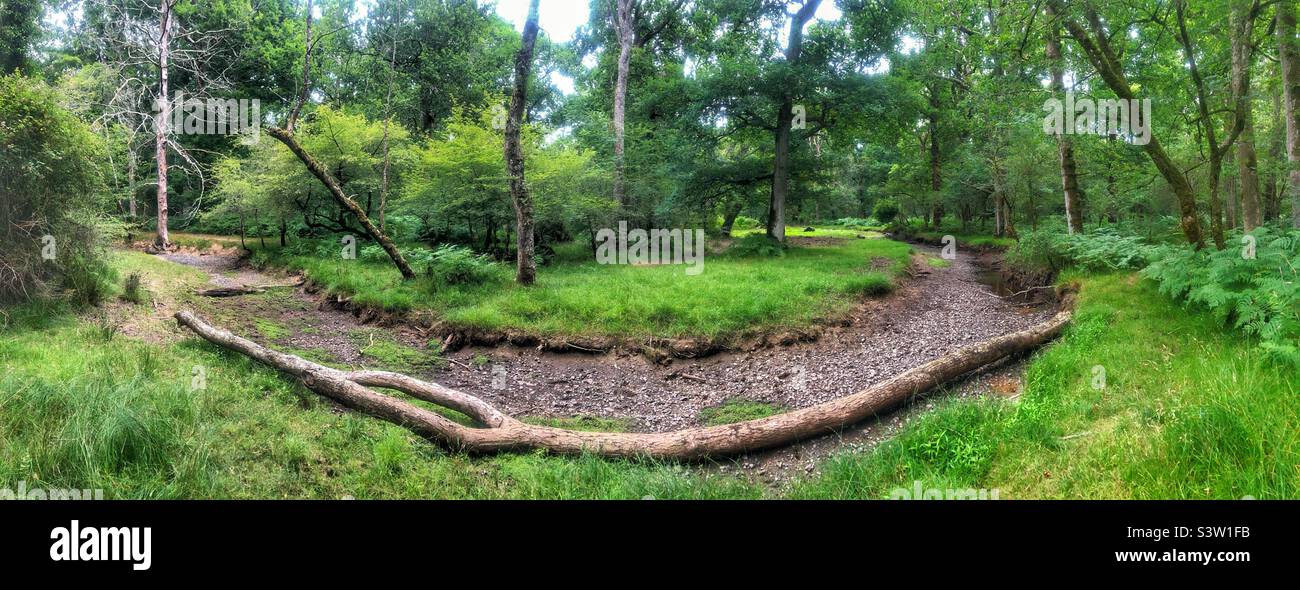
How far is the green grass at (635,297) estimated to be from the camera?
9.68 metres

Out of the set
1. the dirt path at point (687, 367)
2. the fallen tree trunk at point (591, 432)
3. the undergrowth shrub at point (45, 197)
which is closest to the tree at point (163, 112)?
the dirt path at point (687, 367)

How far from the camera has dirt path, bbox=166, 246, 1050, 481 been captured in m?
6.83

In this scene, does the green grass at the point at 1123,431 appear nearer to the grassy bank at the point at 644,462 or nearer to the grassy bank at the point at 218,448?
the grassy bank at the point at 644,462

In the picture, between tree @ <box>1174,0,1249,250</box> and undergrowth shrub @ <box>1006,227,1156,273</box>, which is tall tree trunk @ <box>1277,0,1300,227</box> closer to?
tree @ <box>1174,0,1249,250</box>

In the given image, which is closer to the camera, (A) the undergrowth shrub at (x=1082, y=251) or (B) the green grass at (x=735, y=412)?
(B) the green grass at (x=735, y=412)

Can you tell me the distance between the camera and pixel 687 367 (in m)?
8.64

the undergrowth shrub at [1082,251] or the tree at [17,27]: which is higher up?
the tree at [17,27]

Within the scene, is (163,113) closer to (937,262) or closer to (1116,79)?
(1116,79)

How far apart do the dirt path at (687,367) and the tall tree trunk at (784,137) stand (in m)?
8.03

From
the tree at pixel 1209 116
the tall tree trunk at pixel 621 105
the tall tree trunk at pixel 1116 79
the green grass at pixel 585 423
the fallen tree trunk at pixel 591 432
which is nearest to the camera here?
the fallen tree trunk at pixel 591 432

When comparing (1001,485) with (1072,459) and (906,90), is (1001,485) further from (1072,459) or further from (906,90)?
(906,90)

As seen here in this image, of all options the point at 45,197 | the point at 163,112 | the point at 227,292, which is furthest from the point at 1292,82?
the point at 163,112

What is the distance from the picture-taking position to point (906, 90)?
694 inches

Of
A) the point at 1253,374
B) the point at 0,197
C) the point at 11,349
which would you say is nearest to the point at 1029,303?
the point at 1253,374
